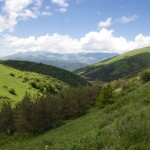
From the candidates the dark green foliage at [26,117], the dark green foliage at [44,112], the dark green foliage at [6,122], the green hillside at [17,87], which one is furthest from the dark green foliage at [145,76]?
the green hillside at [17,87]

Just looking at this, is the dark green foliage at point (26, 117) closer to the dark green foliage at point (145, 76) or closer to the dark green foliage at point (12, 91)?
the dark green foliage at point (145, 76)

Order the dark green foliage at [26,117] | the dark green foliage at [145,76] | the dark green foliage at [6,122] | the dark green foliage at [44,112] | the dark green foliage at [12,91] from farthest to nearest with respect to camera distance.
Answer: the dark green foliage at [12,91] → the dark green foliage at [145,76] → the dark green foliage at [6,122] → the dark green foliage at [44,112] → the dark green foliage at [26,117]

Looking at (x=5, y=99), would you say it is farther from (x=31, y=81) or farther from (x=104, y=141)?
(x=104, y=141)

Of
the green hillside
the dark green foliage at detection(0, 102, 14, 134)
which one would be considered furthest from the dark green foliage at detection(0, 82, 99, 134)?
the green hillside

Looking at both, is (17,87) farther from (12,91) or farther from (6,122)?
(6,122)

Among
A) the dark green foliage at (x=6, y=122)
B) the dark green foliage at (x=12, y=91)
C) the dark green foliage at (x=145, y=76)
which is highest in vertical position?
the dark green foliage at (x=145, y=76)

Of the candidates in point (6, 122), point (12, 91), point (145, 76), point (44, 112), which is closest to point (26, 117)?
point (44, 112)

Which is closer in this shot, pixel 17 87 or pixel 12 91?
pixel 12 91

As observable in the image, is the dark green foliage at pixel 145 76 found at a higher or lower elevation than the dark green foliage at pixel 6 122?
higher

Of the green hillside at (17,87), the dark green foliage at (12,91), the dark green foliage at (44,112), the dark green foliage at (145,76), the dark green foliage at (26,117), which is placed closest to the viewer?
the dark green foliage at (26,117)

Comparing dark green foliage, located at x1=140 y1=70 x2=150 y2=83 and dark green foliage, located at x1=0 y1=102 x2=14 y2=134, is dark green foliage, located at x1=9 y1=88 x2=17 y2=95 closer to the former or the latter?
dark green foliage, located at x1=0 y1=102 x2=14 y2=134

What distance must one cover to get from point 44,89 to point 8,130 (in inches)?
2838

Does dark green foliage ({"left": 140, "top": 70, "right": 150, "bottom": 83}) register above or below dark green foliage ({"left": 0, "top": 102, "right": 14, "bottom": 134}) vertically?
above

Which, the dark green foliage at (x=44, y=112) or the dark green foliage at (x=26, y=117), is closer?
the dark green foliage at (x=26, y=117)
